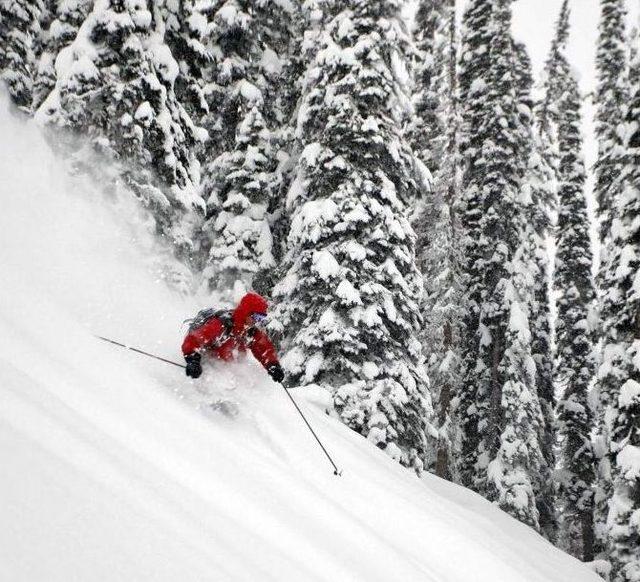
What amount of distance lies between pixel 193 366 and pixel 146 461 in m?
2.30

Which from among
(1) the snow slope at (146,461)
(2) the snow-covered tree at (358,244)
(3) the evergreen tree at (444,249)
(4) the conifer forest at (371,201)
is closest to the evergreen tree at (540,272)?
(4) the conifer forest at (371,201)

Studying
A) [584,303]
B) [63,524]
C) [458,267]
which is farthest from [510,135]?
[63,524]

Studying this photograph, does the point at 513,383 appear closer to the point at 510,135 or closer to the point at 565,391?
the point at 565,391

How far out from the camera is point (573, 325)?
2495 centimetres

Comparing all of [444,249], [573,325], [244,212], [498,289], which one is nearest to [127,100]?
[244,212]

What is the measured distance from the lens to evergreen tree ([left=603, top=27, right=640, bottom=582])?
11984 millimetres

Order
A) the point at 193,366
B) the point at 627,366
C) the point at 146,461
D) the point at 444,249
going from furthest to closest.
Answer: the point at 444,249 < the point at 627,366 < the point at 193,366 < the point at 146,461

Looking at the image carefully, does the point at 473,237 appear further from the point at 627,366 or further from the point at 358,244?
the point at 358,244

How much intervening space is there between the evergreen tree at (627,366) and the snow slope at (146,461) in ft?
8.63

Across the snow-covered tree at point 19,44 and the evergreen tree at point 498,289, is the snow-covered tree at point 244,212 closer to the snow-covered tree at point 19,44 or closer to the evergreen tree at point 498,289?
the snow-covered tree at point 19,44

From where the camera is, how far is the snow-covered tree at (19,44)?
14.2 meters

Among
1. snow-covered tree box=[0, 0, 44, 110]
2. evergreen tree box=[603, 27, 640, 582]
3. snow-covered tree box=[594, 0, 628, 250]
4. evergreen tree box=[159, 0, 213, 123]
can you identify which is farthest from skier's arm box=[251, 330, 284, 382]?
snow-covered tree box=[594, 0, 628, 250]

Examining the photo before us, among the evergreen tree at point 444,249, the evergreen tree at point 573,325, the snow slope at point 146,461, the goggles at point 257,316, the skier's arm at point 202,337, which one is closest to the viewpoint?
the snow slope at point 146,461

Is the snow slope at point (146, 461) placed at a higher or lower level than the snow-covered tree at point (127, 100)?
lower
